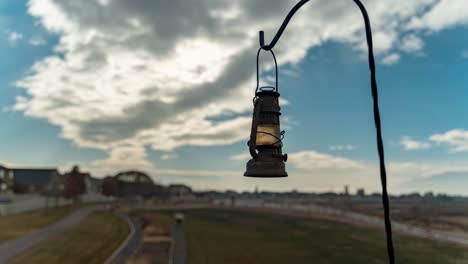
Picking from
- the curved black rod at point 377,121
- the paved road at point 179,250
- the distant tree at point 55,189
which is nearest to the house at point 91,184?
the distant tree at point 55,189

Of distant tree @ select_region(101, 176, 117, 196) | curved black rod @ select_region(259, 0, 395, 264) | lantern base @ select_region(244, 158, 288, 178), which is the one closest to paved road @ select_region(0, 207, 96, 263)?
lantern base @ select_region(244, 158, 288, 178)

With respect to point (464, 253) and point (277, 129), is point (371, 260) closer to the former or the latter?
point (464, 253)

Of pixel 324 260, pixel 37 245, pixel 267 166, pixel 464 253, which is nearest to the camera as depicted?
pixel 267 166

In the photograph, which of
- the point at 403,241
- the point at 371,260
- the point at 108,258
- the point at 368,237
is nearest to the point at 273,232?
the point at 368,237

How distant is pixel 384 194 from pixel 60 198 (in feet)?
285

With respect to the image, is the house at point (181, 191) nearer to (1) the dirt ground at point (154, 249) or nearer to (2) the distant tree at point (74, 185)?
(2) the distant tree at point (74, 185)

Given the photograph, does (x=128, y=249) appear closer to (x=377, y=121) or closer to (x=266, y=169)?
(x=266, y=169)

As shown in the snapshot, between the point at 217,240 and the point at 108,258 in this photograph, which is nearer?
the point at 108,258

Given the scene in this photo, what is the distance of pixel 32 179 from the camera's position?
86.8m

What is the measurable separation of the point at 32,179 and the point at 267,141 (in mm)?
95677

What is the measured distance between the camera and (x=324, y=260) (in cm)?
2536

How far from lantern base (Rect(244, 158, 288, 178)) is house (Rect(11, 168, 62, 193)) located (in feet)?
292

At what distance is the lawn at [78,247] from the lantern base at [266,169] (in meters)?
21.4

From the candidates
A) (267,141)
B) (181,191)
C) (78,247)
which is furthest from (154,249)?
(181,191)
